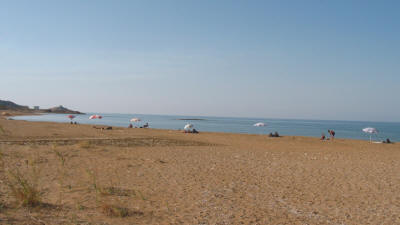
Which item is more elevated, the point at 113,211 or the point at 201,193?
the point at 113,211

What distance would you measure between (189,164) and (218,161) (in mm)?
1548

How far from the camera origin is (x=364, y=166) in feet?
39.9

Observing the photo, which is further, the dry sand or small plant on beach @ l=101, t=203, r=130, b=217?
the dry sand

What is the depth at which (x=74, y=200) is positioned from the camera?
20.4 feet

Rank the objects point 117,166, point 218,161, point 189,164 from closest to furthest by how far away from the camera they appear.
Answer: point 117,166 < point 189,164 < point 218,161

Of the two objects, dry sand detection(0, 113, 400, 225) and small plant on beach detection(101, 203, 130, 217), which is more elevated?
small plant on beach detection(101, 203, 130, 217)

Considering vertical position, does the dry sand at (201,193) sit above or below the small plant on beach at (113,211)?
below

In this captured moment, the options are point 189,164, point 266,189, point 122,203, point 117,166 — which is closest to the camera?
point 122,203

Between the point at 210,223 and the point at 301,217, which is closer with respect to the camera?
the point at 210,223

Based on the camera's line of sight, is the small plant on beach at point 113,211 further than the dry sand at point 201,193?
No

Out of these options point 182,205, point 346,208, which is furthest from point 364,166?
point 182,205

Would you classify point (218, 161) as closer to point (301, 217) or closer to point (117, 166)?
point (117, 166)

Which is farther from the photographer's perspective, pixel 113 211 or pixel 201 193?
pixel 201 193

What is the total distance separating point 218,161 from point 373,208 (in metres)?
6.70
